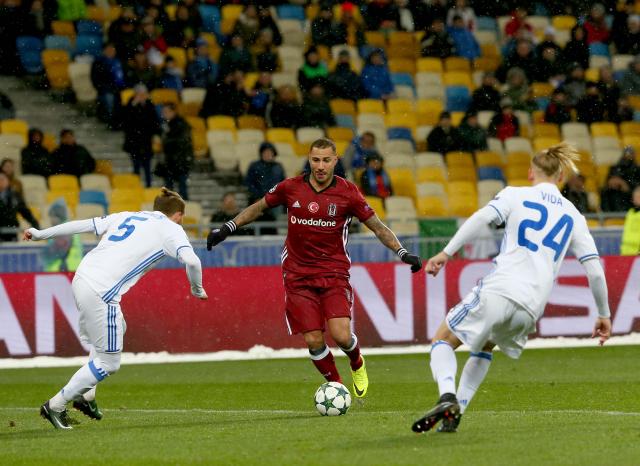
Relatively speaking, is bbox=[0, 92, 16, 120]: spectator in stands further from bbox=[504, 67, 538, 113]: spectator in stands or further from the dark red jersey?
the dark red jersey

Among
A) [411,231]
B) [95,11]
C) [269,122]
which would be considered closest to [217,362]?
[411,231]

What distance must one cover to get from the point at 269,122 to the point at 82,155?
3.82 meters

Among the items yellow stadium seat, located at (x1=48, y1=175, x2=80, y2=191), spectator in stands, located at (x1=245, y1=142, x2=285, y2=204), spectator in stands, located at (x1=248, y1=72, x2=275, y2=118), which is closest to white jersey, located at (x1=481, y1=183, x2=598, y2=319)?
spectator in stands, located at (x1=245, y1=142, x2=285, y2=204)

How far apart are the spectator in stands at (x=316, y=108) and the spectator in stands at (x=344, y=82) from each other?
55 centimetres

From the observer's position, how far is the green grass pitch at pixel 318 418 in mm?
8375

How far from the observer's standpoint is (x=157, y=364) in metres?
17.6

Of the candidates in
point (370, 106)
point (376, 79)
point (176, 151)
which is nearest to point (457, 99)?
point (376, 79)

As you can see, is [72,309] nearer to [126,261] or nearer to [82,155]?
[82,155]

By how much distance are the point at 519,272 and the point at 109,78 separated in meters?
16.1

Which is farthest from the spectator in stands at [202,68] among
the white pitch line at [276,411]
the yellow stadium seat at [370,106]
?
the white pitch line at [276,411]

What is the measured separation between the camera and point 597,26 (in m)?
28.6

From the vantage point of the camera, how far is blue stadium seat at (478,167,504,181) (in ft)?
83.0

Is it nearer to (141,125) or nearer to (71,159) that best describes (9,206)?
(71,159)

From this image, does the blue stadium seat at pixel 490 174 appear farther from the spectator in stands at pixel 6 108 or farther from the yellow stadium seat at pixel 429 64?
the spectator in stands at pixel 6 108
